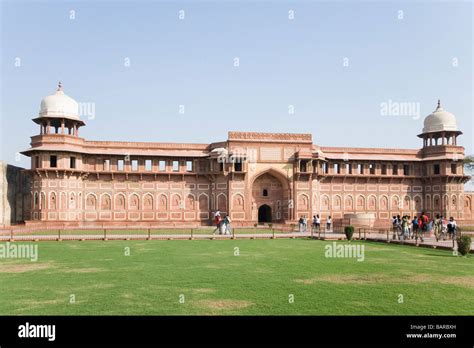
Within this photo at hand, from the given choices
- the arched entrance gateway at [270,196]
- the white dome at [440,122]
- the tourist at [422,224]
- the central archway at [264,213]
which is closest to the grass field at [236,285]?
the tourist at [422,224]

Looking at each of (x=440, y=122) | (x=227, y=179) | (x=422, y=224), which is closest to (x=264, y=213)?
→ (x=227, y=179)

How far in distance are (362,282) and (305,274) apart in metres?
1.44

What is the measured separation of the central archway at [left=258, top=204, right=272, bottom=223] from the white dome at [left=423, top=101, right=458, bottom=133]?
1737 centimetres

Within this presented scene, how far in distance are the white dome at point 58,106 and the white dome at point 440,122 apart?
106ft

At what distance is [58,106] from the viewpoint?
30750 millimetres

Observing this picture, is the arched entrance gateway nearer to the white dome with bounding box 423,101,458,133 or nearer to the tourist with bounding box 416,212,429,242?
A: the tourist with bounding box 416,212,429,242

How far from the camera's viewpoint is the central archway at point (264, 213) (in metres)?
35.0

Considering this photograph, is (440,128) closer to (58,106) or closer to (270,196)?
(270,196)

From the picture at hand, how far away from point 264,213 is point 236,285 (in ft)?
91.5

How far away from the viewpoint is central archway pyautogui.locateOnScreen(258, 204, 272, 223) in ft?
115

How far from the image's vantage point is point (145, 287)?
7.56m
